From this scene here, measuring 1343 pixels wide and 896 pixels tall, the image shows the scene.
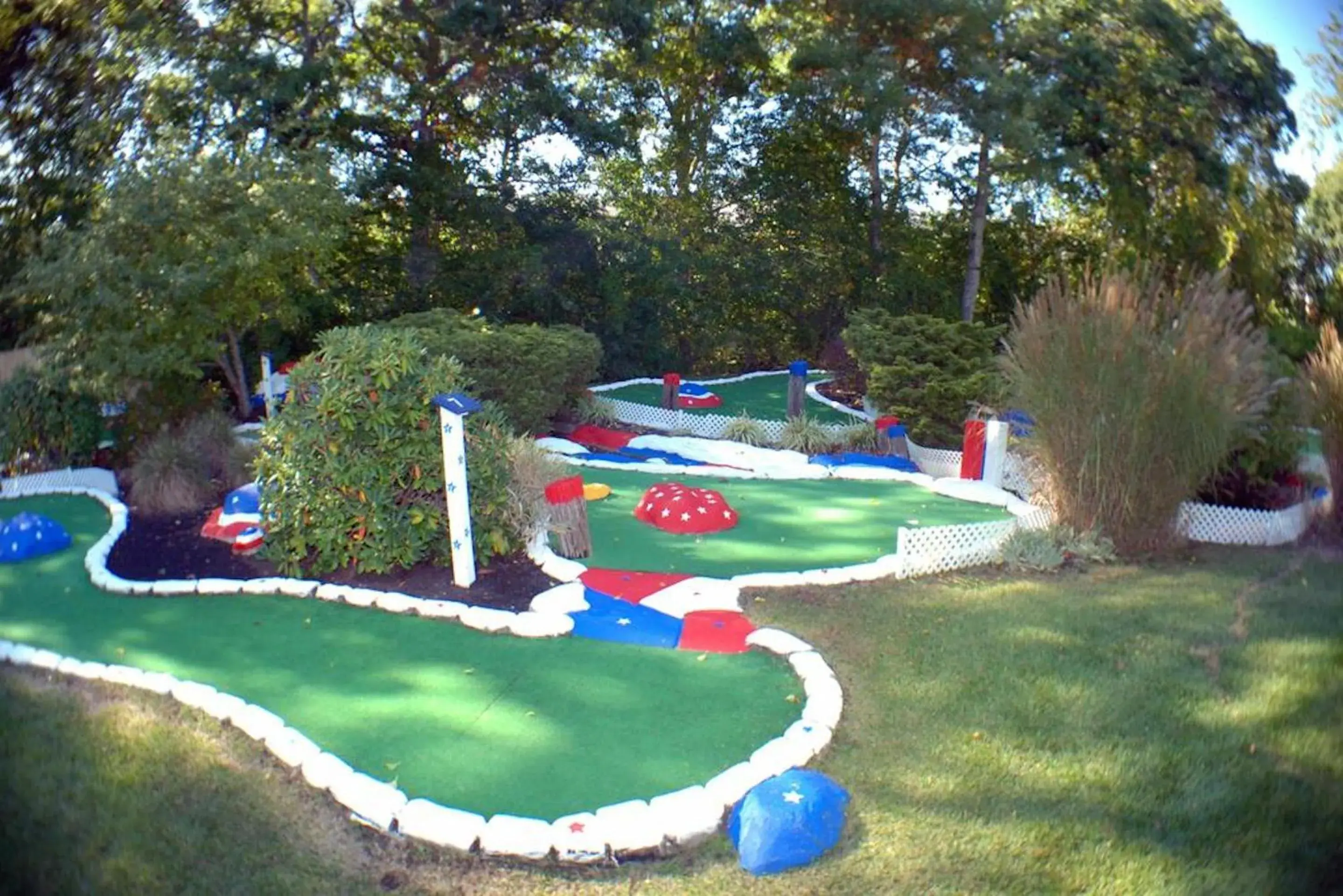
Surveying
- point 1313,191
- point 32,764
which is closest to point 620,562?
point 32,764

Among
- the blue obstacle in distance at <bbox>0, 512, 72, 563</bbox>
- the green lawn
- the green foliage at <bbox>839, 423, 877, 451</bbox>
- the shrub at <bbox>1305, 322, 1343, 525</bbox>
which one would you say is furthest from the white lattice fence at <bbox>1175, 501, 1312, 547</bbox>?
the blue obstacle in distance at <bbox>0, 512, 72, 563</bbox>

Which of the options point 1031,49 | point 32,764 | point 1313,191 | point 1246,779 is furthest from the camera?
point 1031,49

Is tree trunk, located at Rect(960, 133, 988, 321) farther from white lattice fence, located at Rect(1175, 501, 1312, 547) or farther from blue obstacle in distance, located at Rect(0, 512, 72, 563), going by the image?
blue obstacle in distance, located at Rect(0, 512, 72, 563)

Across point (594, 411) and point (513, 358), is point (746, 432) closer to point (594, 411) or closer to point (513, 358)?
point (594, 411)

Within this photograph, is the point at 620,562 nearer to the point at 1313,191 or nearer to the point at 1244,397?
the point at 1244,397

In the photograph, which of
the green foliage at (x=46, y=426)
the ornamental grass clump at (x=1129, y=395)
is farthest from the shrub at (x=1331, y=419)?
the green foliage at (x=46, y=426)

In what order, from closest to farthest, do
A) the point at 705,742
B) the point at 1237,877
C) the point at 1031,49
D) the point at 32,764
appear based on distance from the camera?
the point at 32,764 → the point at 1237,877 → the point at 705,742 → the point at 1031,49

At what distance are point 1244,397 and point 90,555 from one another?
7456 millimetres

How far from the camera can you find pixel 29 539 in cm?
649

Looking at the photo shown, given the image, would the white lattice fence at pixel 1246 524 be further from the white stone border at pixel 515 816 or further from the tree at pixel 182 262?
the tree at pixel 182 262

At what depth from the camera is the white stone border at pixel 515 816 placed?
3088 mm

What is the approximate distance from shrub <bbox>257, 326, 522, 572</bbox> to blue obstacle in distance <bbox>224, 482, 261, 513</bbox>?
92 cm

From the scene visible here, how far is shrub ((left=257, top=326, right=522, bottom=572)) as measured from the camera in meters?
5.79

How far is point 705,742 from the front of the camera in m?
3.78
